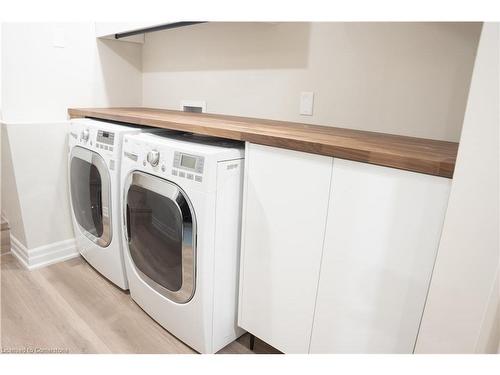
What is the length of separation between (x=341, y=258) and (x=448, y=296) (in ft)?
0.96

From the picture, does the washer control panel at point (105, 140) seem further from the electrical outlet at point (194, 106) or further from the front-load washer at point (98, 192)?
the electrical outlet at point (194, 106)

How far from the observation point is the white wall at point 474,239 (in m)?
0.68

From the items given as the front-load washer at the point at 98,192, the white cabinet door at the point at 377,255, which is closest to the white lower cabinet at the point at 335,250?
the white cabinet door at the point at 377,255

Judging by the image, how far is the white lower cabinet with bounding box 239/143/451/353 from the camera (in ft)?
2.79

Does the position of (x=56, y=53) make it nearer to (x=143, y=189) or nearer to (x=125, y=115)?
(x=125, y=115)

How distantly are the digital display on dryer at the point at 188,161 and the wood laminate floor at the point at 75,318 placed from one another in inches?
32.2

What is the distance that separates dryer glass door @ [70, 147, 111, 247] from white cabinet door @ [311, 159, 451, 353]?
3.88 ft

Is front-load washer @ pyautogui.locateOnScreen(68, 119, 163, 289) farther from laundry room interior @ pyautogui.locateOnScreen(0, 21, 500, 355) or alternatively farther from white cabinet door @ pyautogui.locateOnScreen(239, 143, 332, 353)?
white cabinet door @ pyautogui.locateOnScreen(239, 143, 332, 353)

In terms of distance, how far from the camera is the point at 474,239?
74 cm

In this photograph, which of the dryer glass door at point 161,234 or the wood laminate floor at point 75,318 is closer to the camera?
the dryer glass door at point 161,234

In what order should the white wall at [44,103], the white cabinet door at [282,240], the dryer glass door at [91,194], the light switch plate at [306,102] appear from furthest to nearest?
the white wall at [44,103], the dryer glass door at [91,194], the light switch plate at [306,102], the white cabinet door at [282,240]

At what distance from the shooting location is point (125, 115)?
65.6 inches

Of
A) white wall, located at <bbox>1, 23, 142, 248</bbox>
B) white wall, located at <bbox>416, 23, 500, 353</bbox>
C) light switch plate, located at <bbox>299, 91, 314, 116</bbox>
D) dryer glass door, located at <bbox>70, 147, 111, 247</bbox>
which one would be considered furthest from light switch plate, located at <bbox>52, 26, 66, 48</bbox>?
white wall, located at <bbox>416, 23, 500, 353</bbox>

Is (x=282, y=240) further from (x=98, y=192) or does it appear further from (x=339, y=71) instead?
(x=98, y=192)
